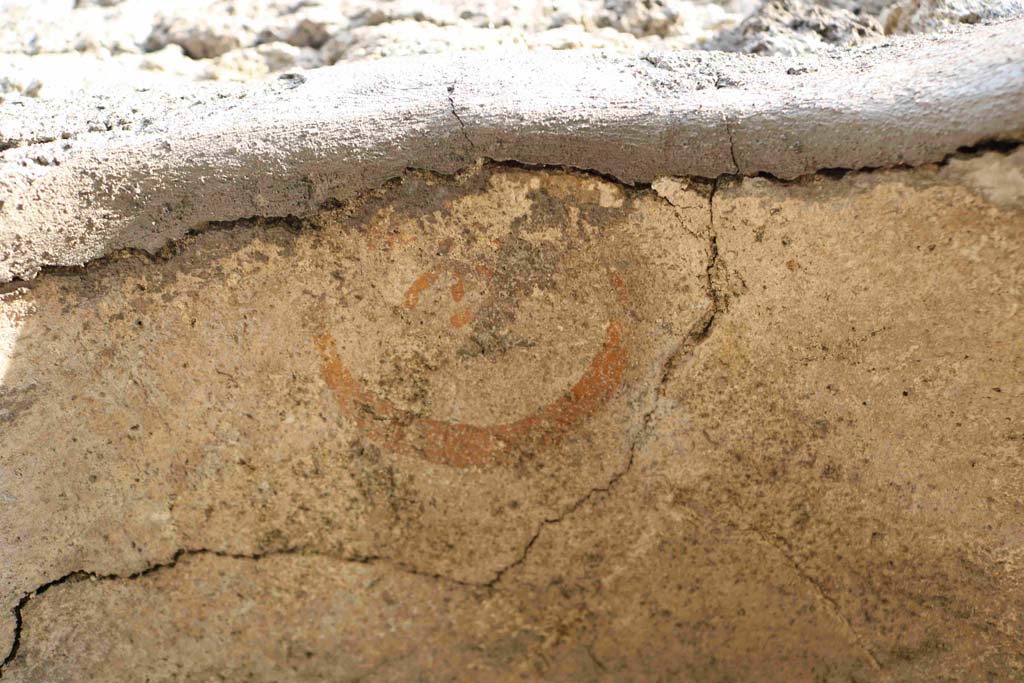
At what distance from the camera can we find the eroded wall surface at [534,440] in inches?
38.3

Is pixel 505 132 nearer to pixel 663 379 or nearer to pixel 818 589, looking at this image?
pixel 663 379

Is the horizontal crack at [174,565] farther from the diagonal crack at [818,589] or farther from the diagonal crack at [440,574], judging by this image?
the diagonal crack at [818,589]

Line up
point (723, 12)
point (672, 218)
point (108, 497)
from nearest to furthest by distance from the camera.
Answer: point (672, 218) < point (108, 497) < point (723, 12)

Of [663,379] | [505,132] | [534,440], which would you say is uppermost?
[505,132]

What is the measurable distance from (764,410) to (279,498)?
62 cm

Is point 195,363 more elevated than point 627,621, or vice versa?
point 195,363

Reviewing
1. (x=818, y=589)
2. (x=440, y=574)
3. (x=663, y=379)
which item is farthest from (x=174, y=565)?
(x=818, y=589)

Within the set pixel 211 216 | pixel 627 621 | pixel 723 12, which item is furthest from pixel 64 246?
pixel 723 12

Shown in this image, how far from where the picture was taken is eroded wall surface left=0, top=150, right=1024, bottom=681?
0.97 metres

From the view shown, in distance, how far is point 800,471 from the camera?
106 cm

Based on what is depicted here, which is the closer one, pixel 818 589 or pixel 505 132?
pixel 505 132

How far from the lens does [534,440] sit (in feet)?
3.53

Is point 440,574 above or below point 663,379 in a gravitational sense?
below

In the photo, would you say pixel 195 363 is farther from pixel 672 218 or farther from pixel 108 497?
pixel 672 218
